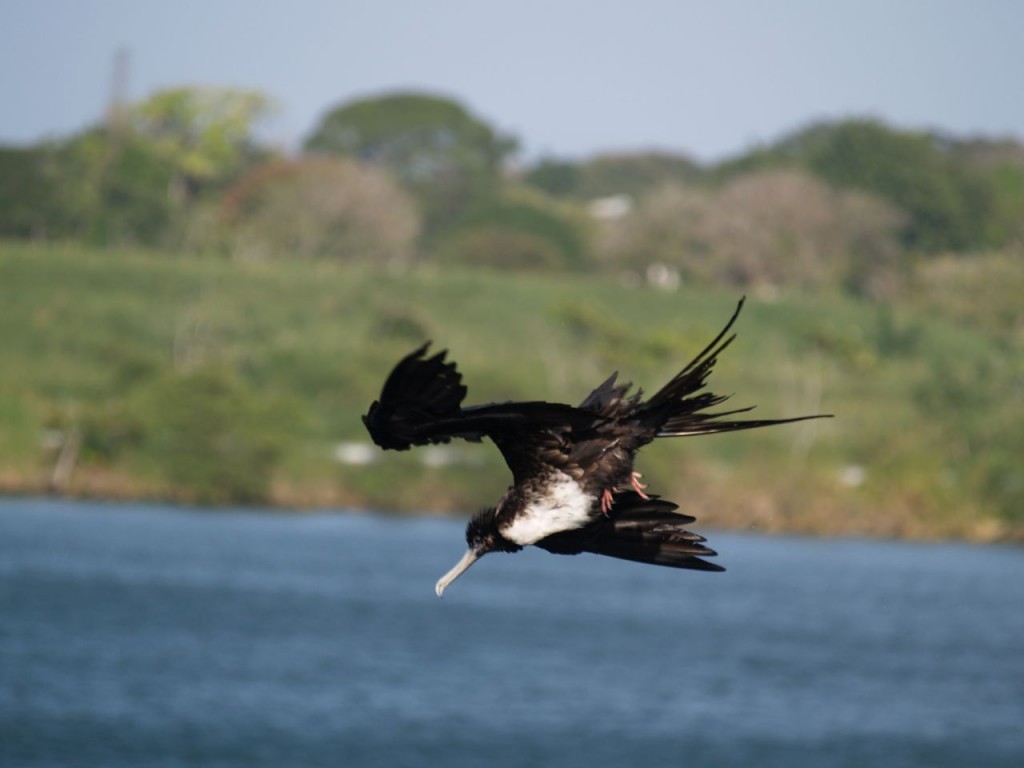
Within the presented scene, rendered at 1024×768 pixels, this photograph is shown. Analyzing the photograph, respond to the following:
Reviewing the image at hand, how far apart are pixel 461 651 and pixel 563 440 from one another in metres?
44.3

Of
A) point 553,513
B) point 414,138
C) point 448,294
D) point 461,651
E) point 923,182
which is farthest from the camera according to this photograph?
point 414,138

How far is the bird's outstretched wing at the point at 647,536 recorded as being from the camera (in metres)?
10.6

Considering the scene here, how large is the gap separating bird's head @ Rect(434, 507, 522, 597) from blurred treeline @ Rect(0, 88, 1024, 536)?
175 ft

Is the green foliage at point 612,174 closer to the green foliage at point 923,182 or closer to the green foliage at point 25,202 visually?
the green foliage at point 923,182

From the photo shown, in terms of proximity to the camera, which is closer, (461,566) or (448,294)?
(461,566)

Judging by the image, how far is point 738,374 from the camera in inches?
3068

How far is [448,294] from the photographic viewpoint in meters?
92.2

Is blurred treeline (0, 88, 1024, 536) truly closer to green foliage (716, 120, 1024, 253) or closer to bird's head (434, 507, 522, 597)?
green foliage (716, 120, 1024, 253)

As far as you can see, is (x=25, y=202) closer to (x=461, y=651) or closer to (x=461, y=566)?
(x=461, y=651)

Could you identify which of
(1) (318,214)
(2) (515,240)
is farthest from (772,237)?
(1) (318,214)

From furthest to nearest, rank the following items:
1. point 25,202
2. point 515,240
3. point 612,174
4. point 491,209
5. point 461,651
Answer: point 612,174 → point 491,209 → point 515,240 → point 25,202 → point 461,651

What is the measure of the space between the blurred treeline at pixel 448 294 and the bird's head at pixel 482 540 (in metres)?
53.3

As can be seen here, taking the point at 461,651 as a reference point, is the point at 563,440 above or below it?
above

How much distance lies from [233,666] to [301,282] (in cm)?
4188
